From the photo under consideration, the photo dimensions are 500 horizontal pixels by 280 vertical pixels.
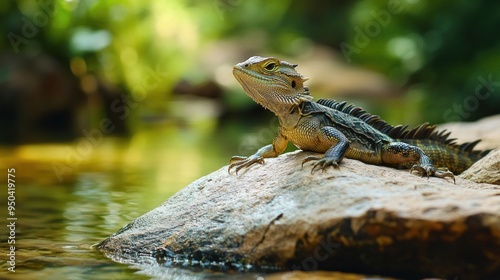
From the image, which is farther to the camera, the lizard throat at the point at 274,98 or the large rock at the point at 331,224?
the lizard throat at the point at 274,98

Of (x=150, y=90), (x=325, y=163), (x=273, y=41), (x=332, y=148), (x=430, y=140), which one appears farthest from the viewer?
(x=273, y=41)

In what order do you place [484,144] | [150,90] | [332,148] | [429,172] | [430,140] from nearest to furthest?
[332,148]
[429,172]
[430,140]
[484,144]
[150,90]

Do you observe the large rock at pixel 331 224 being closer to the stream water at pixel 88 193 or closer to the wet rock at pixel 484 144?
the stream water at pixel 88 193

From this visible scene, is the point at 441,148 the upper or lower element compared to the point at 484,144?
lower

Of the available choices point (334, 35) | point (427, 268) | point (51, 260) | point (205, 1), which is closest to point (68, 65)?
point (51, 260)

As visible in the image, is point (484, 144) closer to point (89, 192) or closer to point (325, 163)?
point (325, 163)

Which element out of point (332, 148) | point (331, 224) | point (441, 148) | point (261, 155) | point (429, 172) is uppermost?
point (441, 148)

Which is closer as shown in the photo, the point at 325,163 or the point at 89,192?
the point at 325,163

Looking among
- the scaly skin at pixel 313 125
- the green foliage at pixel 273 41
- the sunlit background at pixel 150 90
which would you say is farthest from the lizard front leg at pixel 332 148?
the green foliage at pixel 273 41

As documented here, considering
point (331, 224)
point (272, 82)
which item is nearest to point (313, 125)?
point (272, 82)
